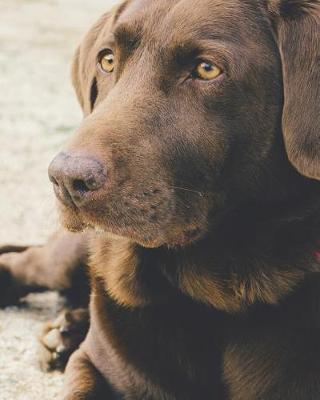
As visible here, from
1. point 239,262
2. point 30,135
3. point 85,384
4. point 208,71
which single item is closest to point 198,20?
point 208,71

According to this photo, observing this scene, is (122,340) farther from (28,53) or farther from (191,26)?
(28,53)

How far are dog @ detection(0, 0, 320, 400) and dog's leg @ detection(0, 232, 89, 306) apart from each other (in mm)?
846

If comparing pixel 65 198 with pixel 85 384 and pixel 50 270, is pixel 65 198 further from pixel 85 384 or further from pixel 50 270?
pixel 50 270

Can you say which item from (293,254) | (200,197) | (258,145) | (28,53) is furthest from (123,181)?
(28,53)

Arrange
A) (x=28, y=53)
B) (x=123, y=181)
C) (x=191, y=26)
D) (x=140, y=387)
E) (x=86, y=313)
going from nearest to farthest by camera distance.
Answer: (x=123, y=181)
(x=191, y=26)
(x=140, y=387)
(x=86, y=313)
(x=28, y=53)

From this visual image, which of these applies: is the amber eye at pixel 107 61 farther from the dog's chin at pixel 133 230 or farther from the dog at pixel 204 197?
the dog's chin at pixel 133 230

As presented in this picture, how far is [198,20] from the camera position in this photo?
111 inches

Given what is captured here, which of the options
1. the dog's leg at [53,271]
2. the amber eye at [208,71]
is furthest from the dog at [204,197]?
the dog's leg at [53,271]

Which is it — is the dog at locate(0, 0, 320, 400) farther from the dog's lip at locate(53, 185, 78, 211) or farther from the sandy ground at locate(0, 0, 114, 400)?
the sandy ground at locate(0, 0, 114, 400)

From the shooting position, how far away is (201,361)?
117 inches

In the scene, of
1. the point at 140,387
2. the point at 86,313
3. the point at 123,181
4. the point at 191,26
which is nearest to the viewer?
the point at 123,181

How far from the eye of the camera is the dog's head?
2695mm

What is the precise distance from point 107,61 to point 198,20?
429mm

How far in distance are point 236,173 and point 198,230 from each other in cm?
24
